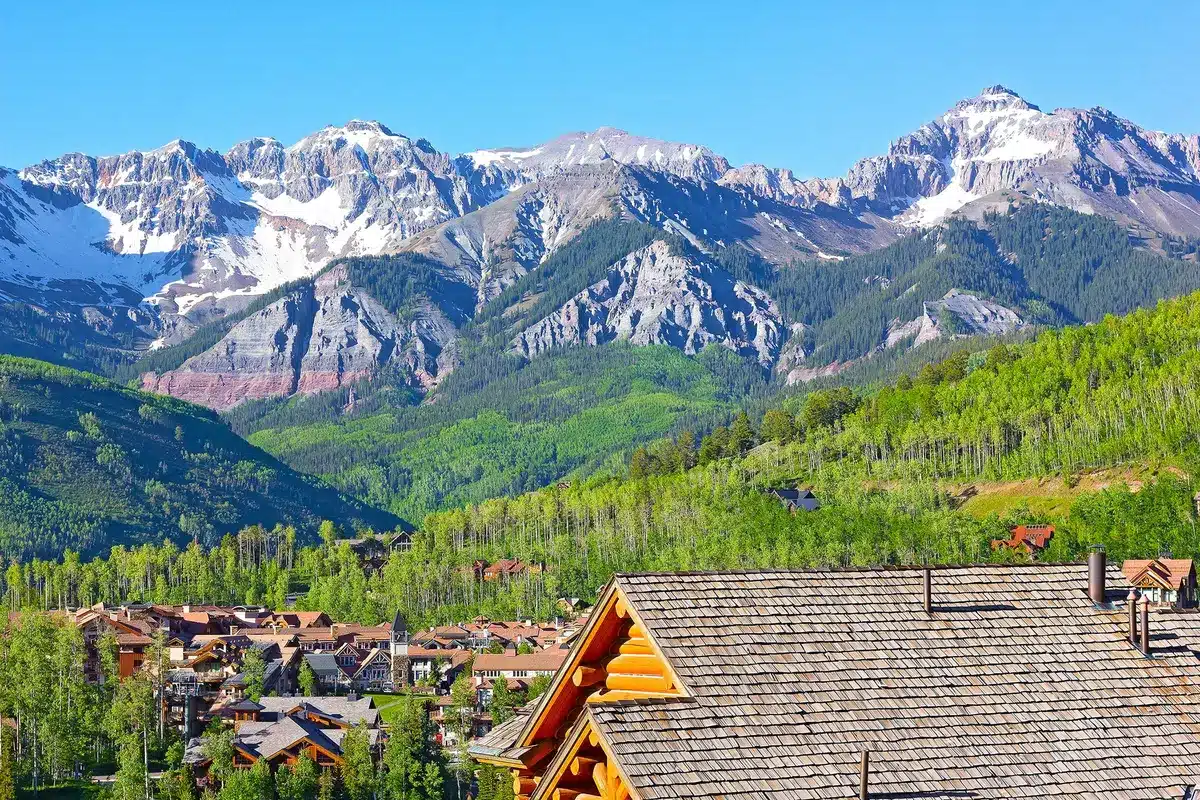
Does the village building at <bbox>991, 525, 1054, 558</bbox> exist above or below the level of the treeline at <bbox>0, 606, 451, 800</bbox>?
above

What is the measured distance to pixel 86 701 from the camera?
117 meters

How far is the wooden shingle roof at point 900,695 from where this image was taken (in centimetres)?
1636

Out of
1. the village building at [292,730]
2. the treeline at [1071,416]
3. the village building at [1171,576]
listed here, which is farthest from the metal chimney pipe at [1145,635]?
the treeline at [1071,416]

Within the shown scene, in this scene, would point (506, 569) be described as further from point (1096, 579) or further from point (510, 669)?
point (1096, 579)

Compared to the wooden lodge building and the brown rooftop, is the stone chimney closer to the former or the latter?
the wooden lodge building

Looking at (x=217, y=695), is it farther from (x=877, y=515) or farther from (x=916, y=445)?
(x=916, y=445)

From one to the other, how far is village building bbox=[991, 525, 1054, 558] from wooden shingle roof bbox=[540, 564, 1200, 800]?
120 meters

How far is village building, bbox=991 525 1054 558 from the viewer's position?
451 ft

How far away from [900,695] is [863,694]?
1.66 ft

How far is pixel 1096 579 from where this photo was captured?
69.8 feet

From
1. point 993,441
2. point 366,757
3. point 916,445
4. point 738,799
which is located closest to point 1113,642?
point 738,799

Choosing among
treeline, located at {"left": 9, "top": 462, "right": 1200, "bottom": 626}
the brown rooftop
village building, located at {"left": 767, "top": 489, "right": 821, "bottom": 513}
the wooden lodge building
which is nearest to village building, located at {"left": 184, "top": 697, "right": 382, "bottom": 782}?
treeline, located at {"left": 9, "top": 462, "right": 1200, "bottom": 626}

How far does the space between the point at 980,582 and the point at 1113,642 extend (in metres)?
1.90

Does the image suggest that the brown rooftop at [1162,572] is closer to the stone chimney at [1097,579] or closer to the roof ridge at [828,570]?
the stone chimney at [1097,579]
